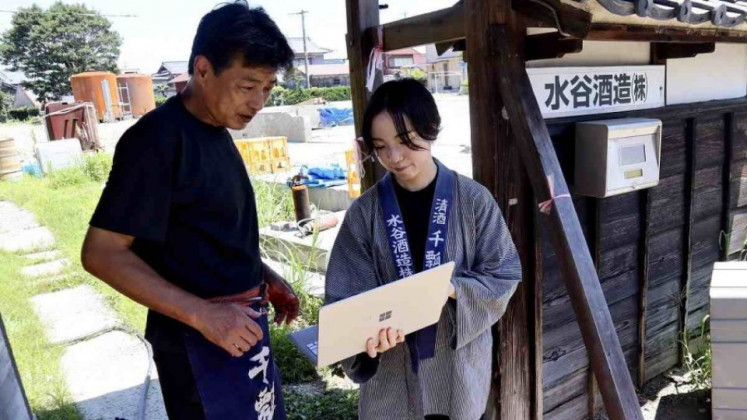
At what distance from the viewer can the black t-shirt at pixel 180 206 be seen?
1.51 m

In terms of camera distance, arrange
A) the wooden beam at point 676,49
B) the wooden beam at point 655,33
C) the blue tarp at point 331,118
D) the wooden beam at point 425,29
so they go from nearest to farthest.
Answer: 1. the wooden beam at point 655,33
2. the wooden beam at point 425,29
3. the wooden beam at point 676,49
4. the blue tarp at point 331,118

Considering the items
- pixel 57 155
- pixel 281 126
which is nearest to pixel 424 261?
pixel 57 155

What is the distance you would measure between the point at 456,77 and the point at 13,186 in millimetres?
51172

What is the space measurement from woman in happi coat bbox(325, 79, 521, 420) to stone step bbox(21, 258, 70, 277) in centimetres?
621

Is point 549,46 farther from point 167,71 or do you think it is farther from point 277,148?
point 167,71

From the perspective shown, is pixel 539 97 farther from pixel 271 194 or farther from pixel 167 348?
pixel 271 194

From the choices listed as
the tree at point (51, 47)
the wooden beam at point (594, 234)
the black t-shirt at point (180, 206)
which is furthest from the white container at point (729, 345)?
the tree at point (51, 47)

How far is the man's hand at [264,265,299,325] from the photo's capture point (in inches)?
86.2

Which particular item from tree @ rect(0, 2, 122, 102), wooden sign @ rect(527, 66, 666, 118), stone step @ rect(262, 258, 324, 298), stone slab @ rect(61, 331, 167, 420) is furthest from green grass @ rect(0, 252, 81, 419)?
tree @ rect(0, 2, 122, 102)

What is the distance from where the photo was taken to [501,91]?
2.40m

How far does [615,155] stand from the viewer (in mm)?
2891

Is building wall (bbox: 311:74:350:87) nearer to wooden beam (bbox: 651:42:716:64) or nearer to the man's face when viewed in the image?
wooden beam (bbox: 651:42:716:64)

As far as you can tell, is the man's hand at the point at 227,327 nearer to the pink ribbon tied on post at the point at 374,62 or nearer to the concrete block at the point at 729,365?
the pink ribbon tied on post at the point at 374,62

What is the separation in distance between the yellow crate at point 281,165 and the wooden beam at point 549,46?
11.0 metres
